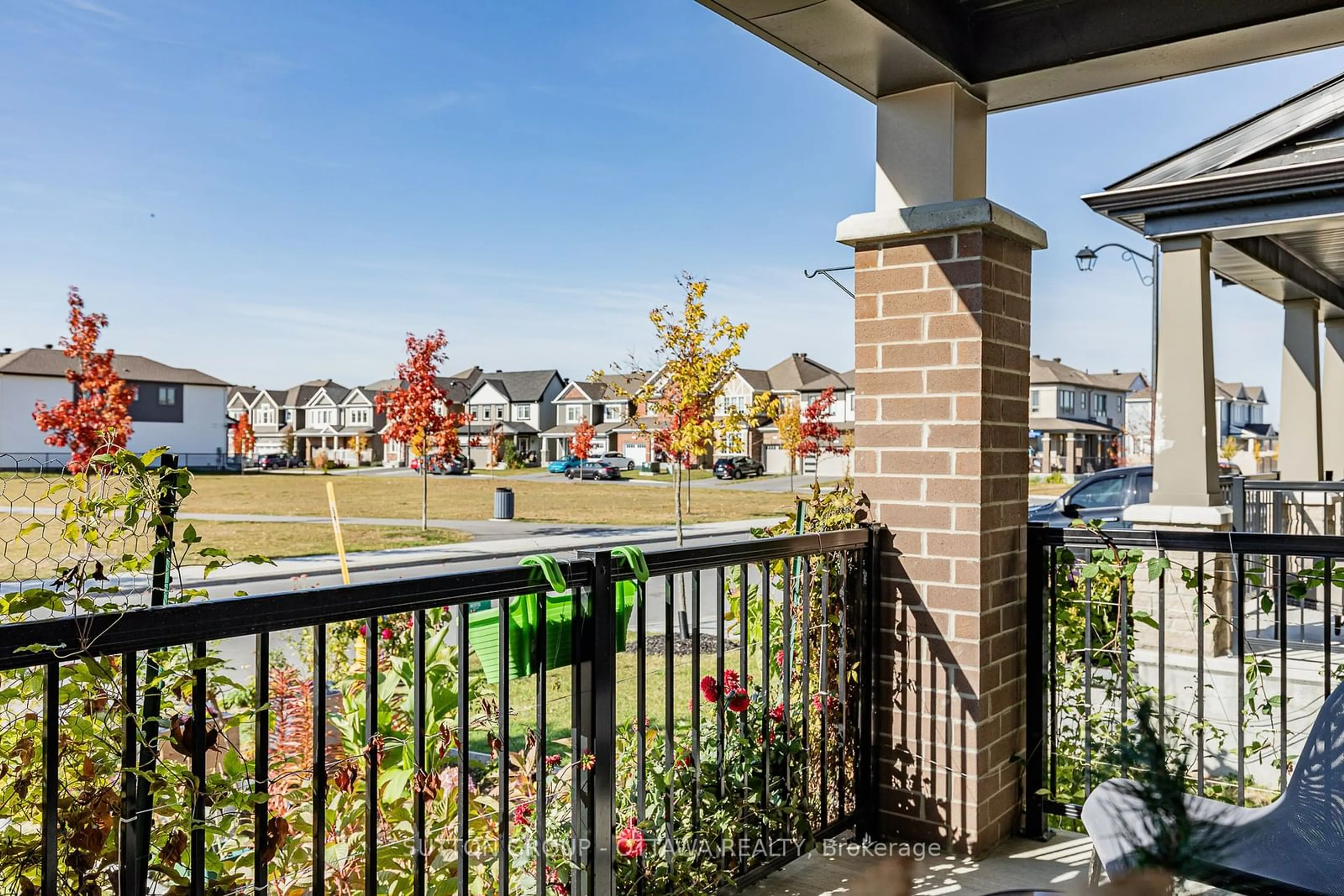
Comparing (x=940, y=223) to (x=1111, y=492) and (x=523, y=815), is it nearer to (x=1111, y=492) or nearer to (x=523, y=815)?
(x=523, y=815)

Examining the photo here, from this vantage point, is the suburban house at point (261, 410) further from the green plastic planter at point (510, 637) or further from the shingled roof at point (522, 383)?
the green plastic planter at point (510, 637)

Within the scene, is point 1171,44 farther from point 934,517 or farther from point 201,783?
point 201,783

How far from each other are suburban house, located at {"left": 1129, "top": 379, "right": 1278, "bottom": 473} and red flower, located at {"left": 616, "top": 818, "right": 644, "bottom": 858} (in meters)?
35.5

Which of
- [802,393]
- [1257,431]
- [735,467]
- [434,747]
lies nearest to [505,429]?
[802,393]

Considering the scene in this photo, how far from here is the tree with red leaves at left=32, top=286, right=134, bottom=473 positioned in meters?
16.6

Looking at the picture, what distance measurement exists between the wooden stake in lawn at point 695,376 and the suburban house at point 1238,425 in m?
24.3

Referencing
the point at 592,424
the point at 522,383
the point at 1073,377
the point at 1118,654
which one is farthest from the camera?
the point at 522,383

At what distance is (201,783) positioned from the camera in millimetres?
1552

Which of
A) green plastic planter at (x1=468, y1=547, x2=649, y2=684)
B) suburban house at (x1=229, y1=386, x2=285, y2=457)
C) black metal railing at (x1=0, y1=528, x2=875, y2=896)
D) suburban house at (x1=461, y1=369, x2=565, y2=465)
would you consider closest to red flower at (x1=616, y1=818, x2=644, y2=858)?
black metal railing at (x1=0, y1=528, x2=875, y2=896)

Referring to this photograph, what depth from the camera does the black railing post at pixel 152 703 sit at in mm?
1478

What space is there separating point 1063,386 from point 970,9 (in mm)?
63257

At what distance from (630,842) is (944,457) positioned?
5.00ft

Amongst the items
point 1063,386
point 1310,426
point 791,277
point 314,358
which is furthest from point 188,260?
point 1310,426

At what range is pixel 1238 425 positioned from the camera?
7262cm
